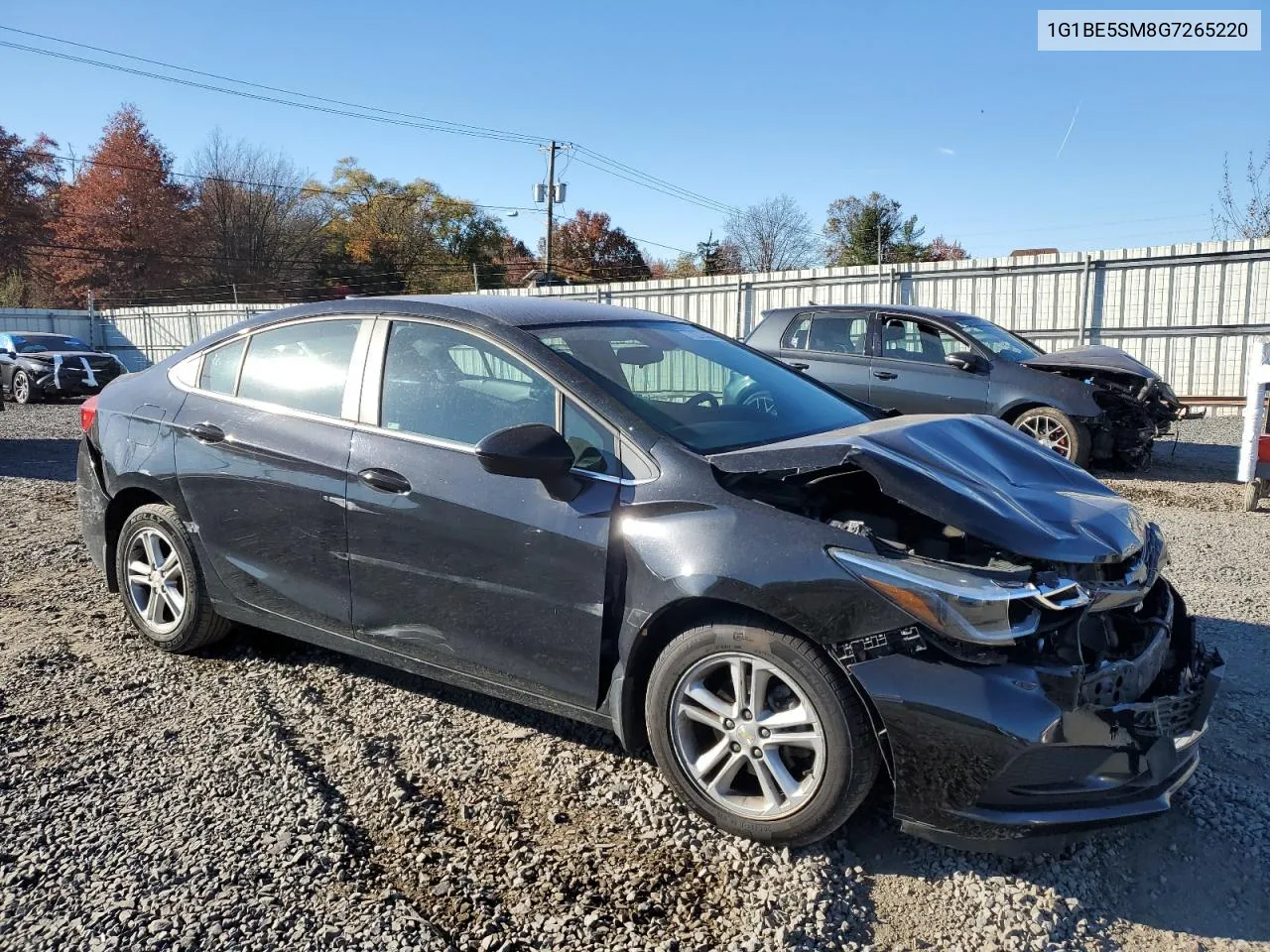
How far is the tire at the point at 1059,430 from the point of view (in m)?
8.48

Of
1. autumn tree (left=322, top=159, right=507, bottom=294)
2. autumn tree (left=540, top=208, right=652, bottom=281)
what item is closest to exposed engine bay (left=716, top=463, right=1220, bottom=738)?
autumn tree (left=322, top=159, right=507, bottom=294)

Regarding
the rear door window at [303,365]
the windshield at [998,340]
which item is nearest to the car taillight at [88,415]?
the rear door window at [303,365]

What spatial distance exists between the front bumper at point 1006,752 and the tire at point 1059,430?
662cm

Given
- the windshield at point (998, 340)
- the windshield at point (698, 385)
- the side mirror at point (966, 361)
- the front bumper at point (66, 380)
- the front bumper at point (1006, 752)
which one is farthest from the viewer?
the front bumper at point (66, 380)

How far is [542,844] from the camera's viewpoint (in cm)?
263

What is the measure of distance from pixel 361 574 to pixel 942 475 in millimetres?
2080

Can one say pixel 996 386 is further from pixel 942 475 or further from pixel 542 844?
pixel 542 844

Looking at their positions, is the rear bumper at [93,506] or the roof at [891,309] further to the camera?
the roof at [891,309]

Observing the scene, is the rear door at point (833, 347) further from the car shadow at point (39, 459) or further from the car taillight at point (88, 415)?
the car shadow at point (39, 459)

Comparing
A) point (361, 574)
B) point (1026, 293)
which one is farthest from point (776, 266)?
point (361, 574)

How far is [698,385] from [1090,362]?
6649 millimetres

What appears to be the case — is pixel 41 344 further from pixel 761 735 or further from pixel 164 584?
pixel 761 735

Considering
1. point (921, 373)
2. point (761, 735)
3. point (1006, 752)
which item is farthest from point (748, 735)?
point (921, 373)

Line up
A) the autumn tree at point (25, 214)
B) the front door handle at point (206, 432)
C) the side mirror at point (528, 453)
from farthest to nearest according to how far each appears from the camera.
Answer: the autumn tree at point (25, 214)
the front door handle at point (206, 432)
the side mirror at point (528, 453)
